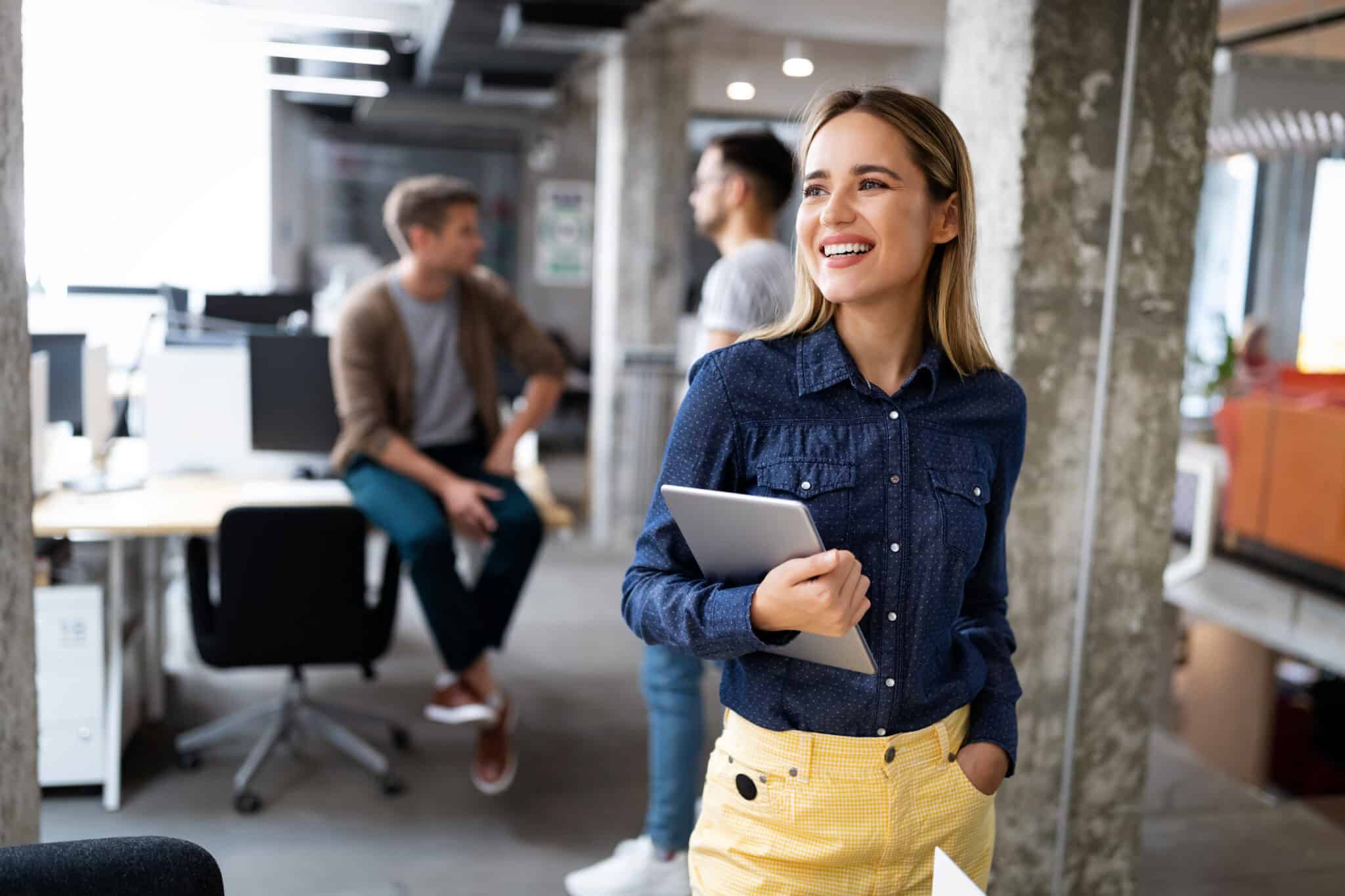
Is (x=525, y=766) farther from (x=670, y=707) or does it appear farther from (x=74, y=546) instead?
(x=74, y=546)

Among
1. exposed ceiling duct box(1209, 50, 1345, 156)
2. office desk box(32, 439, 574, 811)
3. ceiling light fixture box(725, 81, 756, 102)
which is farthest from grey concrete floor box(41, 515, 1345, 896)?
ceiling light fixture box(725, 81, 756, 102)

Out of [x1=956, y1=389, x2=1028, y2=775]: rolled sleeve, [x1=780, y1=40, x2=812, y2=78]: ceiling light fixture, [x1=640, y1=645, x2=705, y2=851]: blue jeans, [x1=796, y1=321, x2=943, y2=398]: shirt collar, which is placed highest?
[x1=780, y1=40, x2=812, y2=78]: ceiling light fixture

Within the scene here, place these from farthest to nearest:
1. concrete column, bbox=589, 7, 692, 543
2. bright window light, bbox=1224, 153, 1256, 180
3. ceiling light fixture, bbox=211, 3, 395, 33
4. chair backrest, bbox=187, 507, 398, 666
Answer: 1. concrete column, bbox=589, 7, 692, 543
2. ceiling light fixture, bbox=211, 3, 395, 33
3. bright window light, bbox=1224, 153, 1256, 180
4. chair backrest, bbox=187, 507, 398, 666

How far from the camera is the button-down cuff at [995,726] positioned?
1366 mm

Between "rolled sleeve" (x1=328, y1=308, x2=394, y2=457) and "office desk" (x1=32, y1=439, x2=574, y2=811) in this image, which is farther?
"rolled sleeve" (x1=328, y1=308, x2=394, y2=457)

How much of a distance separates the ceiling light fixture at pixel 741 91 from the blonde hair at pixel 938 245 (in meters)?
5.84

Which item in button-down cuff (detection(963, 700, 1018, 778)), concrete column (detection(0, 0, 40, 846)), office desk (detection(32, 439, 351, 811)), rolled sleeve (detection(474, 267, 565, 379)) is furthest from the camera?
rolled sleeve (detection(474, 267, 565, 379))

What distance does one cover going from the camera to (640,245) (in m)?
6.39

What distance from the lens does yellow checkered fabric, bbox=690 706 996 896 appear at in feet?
4.08

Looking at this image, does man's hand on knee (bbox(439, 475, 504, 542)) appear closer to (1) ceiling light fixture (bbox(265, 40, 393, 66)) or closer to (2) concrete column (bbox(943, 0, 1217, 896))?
(2) concrete column (bbox(943, 0, 1217, 896))

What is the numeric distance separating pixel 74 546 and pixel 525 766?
1.56 meters

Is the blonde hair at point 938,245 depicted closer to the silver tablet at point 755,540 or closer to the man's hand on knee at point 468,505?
the silver tablet at point 755,540

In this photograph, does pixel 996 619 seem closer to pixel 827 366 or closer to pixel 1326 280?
pixel 827 366

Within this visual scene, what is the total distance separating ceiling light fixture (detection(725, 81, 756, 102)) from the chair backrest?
4634mm
